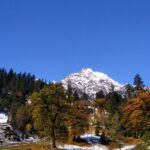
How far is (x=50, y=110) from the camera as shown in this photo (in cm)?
9506

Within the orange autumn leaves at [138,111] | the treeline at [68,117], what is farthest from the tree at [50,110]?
the orange autumn leaves at [138,111]

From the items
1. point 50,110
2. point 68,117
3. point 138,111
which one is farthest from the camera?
point 138,111

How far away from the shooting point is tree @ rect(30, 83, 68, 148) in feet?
311

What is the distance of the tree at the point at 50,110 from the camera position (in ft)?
311

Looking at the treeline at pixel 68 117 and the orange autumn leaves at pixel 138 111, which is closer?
the treeline at pixel 68 117

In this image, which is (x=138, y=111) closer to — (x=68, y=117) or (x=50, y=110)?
(x=68, y=117)

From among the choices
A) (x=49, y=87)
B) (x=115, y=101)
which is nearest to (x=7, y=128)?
(x=115, y=101)

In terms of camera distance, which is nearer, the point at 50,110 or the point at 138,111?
the point at 50,110

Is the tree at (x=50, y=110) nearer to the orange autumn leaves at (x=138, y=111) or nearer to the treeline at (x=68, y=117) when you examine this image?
the treeline at (x=68, y=117)

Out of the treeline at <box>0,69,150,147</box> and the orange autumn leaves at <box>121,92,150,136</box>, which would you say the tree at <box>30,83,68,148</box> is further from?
the orange autumn leaves at <box>121,92,150,136</box>

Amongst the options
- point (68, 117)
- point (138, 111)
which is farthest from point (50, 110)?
point (138, 111)

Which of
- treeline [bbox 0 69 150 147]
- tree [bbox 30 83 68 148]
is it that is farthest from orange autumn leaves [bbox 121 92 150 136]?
tree [bbox 30 83 68 148]

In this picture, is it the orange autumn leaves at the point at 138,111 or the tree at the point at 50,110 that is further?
the orange autumn leaves at the point at 138,111

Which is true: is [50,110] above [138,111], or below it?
below
